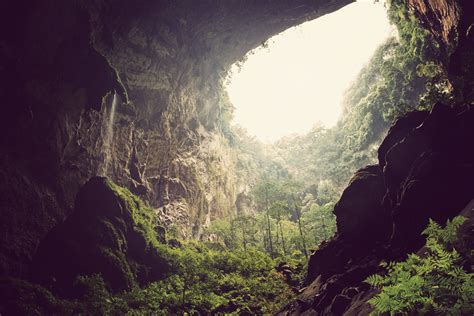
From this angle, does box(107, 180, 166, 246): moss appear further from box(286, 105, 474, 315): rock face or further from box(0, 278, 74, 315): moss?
box(286, 105, 474, 315): rock face

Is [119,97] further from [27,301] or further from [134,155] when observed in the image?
[27,301]

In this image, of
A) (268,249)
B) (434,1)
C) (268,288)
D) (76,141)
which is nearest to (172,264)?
(268,288)

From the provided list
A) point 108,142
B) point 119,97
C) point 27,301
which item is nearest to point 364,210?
point 27,301

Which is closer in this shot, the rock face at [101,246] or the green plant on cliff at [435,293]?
the green plant on cliff at [435,293]

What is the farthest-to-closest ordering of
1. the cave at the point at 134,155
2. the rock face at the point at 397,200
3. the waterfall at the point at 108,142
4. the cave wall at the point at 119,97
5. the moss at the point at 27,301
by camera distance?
the waterfall at the point at 108,142, the cave wall at the point at 119,97, the moss at the point at 27,301, the cave at the point at 134,155, the rock face at the point at 397,200

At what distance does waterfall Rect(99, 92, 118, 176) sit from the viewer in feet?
73.5

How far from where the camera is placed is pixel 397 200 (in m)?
11.9

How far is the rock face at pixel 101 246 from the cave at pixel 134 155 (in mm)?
70

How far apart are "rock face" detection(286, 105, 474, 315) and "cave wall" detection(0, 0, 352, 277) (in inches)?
553

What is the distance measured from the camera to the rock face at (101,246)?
16172 millimetres

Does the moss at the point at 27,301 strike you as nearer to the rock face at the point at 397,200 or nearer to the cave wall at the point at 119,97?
the cave wall at the point at 119,97

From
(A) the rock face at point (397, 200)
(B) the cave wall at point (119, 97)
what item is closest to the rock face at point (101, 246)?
(B) the cave wall at point (119, 97)

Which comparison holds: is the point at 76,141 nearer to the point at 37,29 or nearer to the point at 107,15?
the point at 37,29

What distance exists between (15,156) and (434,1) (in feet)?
85.2
